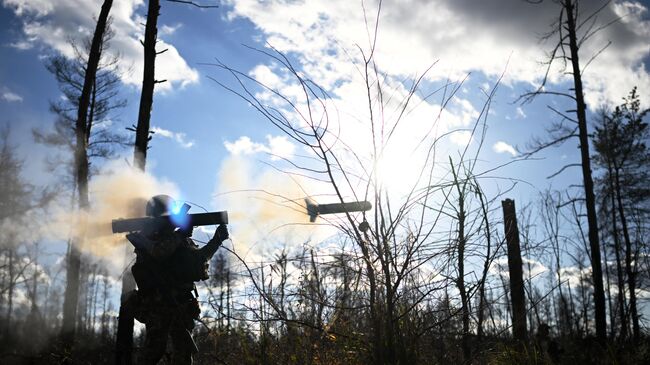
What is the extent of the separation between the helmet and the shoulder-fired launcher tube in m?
0.09

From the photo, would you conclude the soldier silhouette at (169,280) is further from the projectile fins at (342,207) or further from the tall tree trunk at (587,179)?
the tall tree trunk at (587,179)

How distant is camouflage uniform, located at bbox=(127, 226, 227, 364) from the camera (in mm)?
5062

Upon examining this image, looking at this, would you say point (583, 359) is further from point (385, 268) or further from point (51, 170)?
point (51, 170)

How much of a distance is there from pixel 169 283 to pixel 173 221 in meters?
0.70

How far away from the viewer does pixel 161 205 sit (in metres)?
5.61

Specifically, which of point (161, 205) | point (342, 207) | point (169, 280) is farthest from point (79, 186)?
point (342, 207)

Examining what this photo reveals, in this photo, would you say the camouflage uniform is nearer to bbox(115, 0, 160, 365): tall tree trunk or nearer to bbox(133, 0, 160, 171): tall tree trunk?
bbox(115, 0, 160, 365): tall tree trunk

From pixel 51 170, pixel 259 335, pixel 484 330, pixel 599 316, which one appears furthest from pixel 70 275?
pixel 599 316

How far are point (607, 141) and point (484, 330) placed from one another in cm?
1667

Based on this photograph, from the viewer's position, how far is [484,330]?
390 centimetres

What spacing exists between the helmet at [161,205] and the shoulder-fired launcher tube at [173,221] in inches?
3.5

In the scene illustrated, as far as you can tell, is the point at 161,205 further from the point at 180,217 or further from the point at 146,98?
the point at 146,98

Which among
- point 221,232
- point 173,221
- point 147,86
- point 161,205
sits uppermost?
point 147,86

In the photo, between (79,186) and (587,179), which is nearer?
(79,186)
